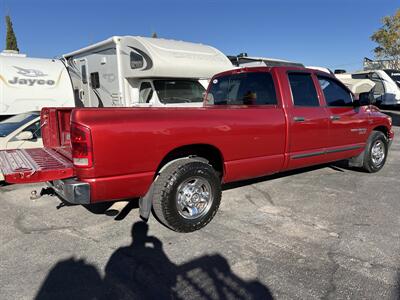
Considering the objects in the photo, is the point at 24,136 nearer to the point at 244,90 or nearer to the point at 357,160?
the point at 244,90

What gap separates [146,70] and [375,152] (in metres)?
5.46

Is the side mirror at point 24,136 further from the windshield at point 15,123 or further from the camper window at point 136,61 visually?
the camper window at point 136,61

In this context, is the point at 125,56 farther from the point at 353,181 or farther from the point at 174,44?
the point at 353,181

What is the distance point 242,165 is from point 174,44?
21.3 feet

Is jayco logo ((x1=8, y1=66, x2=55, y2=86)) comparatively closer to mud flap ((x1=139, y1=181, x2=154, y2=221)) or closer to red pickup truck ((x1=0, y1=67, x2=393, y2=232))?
red pickup truck ((x1=0, y1=67, x2=393, y2=232))

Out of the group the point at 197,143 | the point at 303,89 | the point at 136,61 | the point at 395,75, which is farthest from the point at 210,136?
the point at 395,75

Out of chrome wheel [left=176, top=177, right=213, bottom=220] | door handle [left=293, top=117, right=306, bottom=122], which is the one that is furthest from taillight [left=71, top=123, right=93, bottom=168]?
door handle [left=293, top=117, right=306, bottom=122]

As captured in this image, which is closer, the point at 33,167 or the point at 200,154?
the point at 33,167

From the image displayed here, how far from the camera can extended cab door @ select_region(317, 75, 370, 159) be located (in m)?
5.55

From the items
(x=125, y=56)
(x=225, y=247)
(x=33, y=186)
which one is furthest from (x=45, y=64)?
(x=225, y=247)

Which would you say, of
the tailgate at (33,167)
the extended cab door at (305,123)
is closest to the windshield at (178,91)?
the extended cab door at (305,123)

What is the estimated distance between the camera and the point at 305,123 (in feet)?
16.6

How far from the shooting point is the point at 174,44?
10.1 metres

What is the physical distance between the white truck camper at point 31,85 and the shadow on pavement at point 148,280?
7.85m
